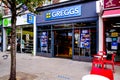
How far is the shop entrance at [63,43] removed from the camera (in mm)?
15031

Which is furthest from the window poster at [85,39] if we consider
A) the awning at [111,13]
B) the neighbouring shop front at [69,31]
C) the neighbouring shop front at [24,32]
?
the neighbouring shop front at [24,32]

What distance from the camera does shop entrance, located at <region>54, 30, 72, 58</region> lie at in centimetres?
1503

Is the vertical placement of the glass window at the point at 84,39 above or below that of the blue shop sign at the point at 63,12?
below

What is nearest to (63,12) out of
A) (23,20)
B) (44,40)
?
(44,40)

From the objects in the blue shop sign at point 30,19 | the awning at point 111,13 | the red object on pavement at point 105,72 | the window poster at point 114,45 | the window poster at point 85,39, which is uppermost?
the blue shop sign at point 30,19

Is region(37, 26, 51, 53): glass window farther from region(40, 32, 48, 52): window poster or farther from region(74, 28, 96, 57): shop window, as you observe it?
region(74, 28, 96, 57): shop window

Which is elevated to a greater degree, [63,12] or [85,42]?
[63,12]

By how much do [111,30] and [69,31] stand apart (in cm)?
347

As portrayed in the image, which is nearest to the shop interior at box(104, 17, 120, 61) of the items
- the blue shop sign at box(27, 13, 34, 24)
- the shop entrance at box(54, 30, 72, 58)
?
the shop entrance at box(54, 30, 72, 58)

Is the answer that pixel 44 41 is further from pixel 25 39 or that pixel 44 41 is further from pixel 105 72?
pixel 105 72

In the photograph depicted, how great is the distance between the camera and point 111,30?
40.6 feet

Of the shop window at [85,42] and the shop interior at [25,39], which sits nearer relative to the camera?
the shop window at [85,42]

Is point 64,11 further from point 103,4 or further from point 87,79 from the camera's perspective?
point 87,79

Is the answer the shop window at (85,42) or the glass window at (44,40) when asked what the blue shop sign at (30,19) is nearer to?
the glass window at (44,40)
